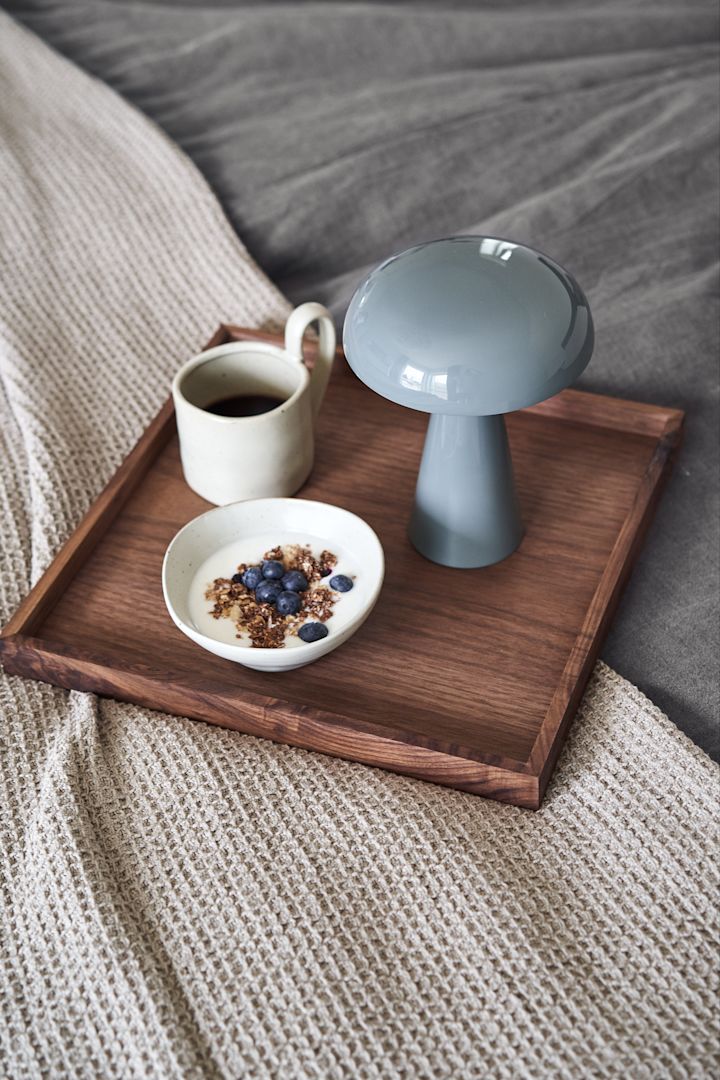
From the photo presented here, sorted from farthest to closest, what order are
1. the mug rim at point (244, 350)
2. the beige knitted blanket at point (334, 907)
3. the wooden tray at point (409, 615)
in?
1. the mug rim at point (244, 350)
2. the wooden tray at point (409, 615)
3. the beige knitted blanket at point (334, 907)

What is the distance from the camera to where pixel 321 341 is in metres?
0.74

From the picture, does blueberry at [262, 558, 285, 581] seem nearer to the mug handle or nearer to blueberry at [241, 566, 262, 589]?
blueberry at [241, 566, 262, 589]

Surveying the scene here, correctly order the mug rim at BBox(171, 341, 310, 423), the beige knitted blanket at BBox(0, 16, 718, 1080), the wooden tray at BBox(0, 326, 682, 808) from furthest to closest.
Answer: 1. the mug rim at BBox(171, 341, 310, 423)
2. the wooden tray at BBox(0, 326, 682, 808)
3. the beige knitted blanket at BBox(0, 16, 718, 1080)

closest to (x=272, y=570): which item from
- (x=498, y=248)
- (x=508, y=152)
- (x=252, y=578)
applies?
(x=252, y=578)

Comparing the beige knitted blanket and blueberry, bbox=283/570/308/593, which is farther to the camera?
blueberry, bbox=283/570/308/593

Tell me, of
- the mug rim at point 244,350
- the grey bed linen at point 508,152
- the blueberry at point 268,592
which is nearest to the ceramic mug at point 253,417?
the mug rim at point 244,350

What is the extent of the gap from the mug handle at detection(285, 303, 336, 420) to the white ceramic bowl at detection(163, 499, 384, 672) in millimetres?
98

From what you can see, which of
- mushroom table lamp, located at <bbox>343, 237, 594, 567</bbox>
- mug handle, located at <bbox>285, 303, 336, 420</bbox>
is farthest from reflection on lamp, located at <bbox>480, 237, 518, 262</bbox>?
mug handle, located at <bbox>285, 303, 336, 420</bbox>

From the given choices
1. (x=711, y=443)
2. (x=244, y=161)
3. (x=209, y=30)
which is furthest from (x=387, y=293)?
(x=209, y=30)

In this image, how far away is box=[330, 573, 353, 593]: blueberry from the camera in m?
0.64

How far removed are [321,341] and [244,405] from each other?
2.8 inches

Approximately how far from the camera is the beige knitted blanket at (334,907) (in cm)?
47

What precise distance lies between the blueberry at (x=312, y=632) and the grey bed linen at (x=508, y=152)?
7.5 inches

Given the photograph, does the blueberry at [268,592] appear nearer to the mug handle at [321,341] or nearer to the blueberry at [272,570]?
the blueberry at [272,570]
